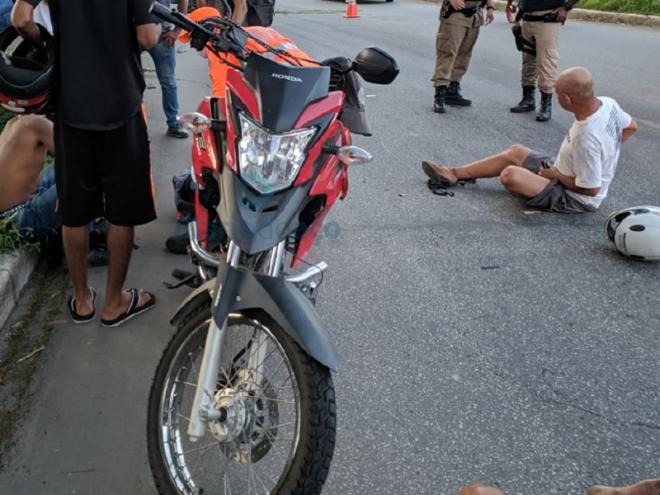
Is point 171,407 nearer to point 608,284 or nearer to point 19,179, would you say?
point 19,179

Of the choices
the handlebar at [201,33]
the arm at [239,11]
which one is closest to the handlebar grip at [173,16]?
the handlebar at [201,33]

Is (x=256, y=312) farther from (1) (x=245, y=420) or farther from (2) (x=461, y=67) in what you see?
(2) (x=461, y=67)

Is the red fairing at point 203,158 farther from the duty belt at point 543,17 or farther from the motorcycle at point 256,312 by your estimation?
the duty belt at point 543,17

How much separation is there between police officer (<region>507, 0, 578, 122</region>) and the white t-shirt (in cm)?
256

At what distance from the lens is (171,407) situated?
2.22 meters

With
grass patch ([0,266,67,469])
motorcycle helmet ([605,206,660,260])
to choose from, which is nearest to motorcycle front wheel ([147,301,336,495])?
grass patch ([0,266,67,469])

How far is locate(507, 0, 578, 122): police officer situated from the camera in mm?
7016

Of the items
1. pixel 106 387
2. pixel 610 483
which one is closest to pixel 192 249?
pixel 106 387

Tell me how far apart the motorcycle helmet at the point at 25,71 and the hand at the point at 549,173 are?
3433 mm

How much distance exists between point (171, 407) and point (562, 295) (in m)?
2.41

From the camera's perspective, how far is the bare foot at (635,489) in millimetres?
2143

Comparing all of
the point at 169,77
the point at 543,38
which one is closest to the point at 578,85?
the point at 543,38

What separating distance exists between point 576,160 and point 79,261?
10.7ft

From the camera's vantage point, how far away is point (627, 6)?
1586 centimetres
